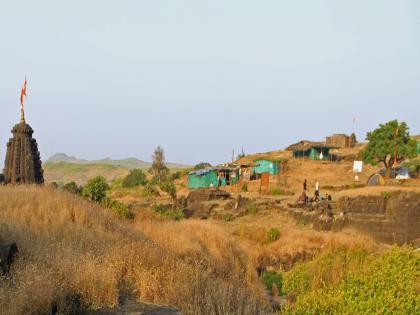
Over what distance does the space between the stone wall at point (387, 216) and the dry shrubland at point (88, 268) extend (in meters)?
13.6

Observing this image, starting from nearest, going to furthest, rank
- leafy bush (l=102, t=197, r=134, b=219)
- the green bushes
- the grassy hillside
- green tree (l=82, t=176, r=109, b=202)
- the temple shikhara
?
the green bushes, leafy bush (l=102, t=197, r=134, b=219), the temple shikhara, green tree (l=82, t=176, r=109, b=202), the grassy hillside

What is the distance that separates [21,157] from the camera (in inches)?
776

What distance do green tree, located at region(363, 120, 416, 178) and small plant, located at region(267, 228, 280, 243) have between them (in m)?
31.2

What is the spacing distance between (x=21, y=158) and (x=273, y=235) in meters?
12.7

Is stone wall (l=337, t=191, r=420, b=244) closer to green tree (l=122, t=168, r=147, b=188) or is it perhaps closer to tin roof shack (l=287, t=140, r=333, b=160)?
tin roof shack (l=287, t=140, r=333, b=160)

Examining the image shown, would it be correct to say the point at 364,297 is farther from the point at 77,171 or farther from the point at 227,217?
the point at 77,171

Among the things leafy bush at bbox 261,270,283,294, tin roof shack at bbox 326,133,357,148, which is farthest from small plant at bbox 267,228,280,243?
tin roof shack at bbox 326,133,357,148

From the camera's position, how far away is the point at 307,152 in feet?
227

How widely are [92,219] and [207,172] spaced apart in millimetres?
45535

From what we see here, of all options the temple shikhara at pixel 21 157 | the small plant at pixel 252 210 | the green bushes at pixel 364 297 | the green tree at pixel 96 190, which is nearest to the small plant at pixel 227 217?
the small plant at pixel 252 210

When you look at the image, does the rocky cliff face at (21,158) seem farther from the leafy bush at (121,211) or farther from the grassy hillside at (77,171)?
the grassy hillside at (77,171)

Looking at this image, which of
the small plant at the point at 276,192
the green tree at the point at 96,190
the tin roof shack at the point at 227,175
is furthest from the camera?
the tin roof shack at the point at 227,175

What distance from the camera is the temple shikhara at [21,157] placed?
773 inches

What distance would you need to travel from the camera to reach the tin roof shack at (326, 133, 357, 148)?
8056 cm
